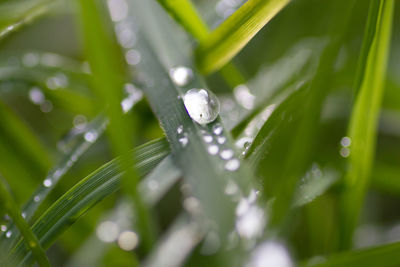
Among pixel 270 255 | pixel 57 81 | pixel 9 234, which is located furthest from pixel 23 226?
pixel 57 81

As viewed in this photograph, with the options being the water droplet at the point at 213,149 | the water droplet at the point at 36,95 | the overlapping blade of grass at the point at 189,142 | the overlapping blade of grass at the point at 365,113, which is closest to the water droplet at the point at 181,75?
the overlapping blade of grass at the point at 189,142

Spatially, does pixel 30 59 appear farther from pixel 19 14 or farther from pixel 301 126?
pixel 301 126

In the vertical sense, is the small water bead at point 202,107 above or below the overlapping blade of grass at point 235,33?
below

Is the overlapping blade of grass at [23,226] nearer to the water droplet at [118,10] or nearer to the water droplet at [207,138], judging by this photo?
the water droplet at [207,138]

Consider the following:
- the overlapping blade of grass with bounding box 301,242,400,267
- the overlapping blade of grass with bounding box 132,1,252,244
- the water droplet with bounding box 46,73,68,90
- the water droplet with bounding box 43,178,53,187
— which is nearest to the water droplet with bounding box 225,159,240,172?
the overlapping blade of grass with bounding box 132,1,252,244

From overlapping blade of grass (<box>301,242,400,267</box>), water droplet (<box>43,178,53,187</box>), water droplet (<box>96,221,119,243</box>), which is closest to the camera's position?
overlapping blade of grass (<box>301,242,400,267</box>)

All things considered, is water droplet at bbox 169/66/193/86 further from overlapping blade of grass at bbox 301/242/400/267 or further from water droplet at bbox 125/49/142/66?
overlapping blade of grass at bbox 301/242/400/267
